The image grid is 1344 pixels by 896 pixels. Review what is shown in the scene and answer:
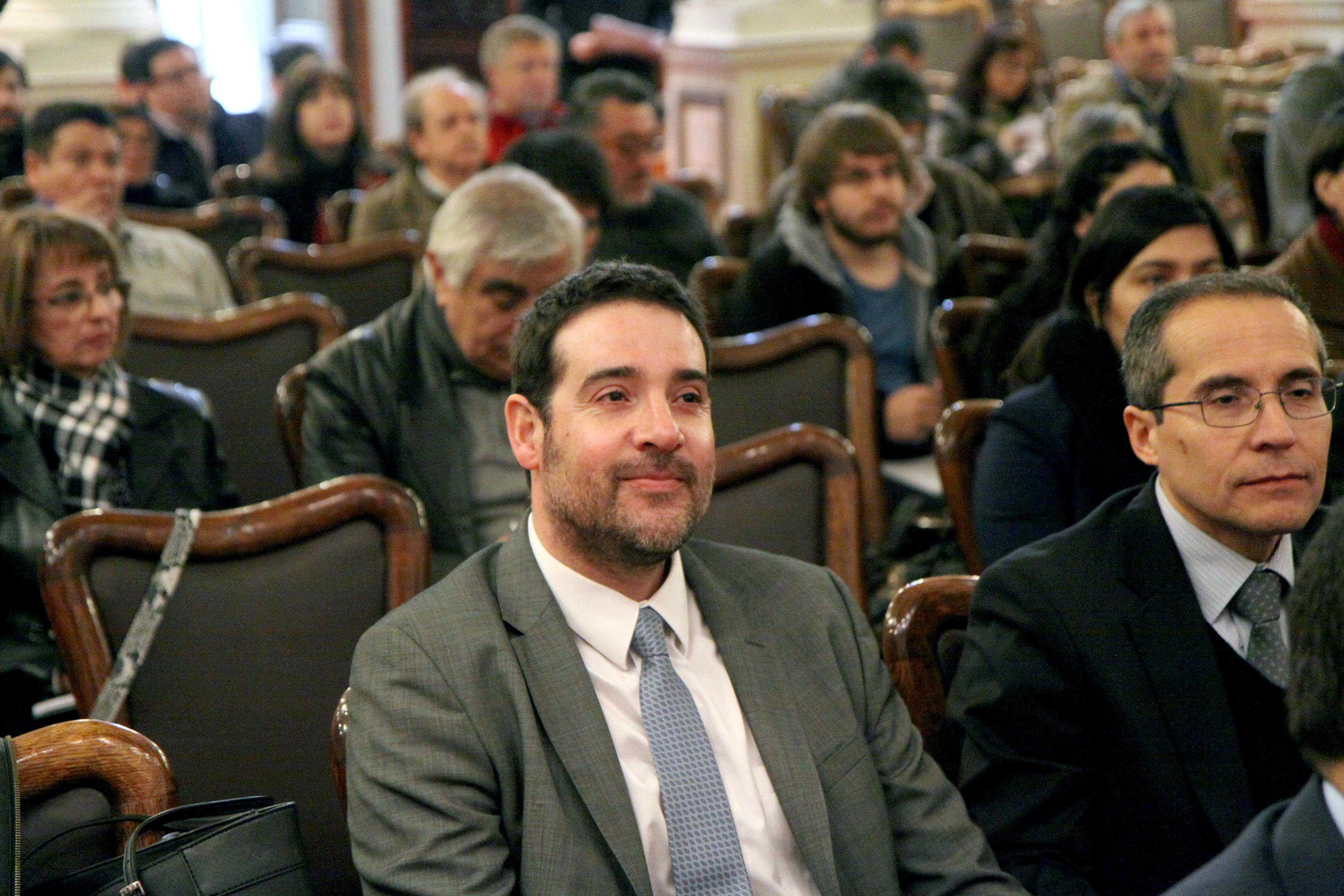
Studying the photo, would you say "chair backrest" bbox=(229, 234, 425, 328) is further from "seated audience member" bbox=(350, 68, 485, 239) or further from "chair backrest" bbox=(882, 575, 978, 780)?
"chair backrest" bbox=(882, 575, 978, 780)

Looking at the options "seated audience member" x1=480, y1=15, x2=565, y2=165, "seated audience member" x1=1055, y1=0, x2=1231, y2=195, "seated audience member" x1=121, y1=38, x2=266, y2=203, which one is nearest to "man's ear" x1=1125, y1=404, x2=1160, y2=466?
"seated audience member" x1=480, y1=15, x2=565, y2=165

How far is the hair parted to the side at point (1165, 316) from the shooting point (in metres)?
1.73

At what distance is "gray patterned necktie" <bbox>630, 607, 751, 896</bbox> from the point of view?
1.50 metres

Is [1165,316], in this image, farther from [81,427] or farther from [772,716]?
[81,427]

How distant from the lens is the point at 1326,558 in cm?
108

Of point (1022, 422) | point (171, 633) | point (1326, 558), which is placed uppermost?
point (1326, 558)

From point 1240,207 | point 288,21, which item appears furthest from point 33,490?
point 288,21

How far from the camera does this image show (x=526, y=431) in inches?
66.3

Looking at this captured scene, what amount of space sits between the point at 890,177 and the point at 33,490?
214 cm

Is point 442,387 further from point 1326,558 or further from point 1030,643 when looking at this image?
point 1326,558

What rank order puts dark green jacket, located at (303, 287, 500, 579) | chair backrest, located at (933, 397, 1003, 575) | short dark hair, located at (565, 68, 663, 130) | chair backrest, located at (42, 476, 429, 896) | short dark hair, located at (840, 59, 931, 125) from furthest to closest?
short dark hair, located at (840, 59, 931, 125)
short dark hair, located at (565, 68, 663, 130)
dark green jacket, located at (303, 287, 500, 579)
chair backrest, located at (933, 397, 1003, 575)
chair backrest, located at (42, 476, 429, 896)

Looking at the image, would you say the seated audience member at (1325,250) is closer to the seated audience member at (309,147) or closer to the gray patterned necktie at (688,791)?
the gray patterned necktie at (688,791)

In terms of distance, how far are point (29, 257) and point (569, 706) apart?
170 centimetres

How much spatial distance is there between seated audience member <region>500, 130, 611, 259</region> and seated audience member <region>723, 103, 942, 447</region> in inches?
15.5
